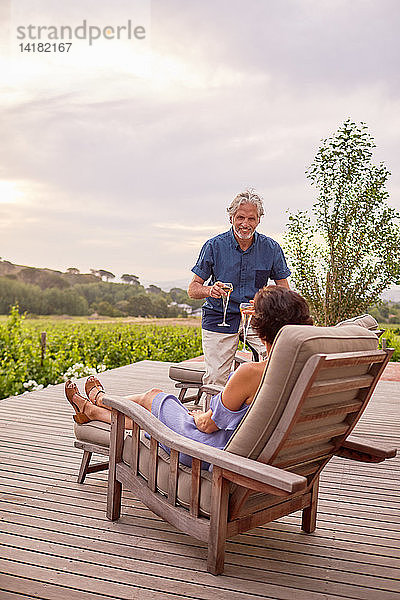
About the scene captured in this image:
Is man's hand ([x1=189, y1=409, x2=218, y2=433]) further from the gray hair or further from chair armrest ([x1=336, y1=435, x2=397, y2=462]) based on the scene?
the gray hair

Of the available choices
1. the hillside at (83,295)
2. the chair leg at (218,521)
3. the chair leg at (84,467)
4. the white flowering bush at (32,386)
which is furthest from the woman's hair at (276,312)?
the hillside at (83,295)

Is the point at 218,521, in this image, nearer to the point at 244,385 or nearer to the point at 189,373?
the point at 244,385

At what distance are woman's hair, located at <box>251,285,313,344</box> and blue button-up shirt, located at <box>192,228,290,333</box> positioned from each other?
1.52m

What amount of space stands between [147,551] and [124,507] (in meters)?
0.49

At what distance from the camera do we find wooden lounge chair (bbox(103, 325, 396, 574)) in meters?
1.92

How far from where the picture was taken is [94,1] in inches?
318

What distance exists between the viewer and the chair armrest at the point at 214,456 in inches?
71.4

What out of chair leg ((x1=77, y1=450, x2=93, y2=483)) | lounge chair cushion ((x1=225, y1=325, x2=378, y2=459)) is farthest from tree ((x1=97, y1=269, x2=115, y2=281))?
lounge chair cushion ((x1=225, y1=325, x2=378, y2=459))

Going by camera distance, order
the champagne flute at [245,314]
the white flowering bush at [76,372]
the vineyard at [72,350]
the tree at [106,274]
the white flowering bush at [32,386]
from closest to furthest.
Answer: the champagne flute at [245,314]
the white flowering bush at [32,386]
the vineyard at [72,350]
the white flowering bush at [76,372]
the tree at [106,274]

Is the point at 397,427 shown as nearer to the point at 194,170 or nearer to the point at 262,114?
the point at 262,114

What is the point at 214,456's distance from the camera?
2055 millimetres

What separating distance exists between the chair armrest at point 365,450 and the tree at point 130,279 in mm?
13764

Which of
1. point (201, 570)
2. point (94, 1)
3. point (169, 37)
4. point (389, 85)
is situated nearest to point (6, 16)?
point (94, 1)

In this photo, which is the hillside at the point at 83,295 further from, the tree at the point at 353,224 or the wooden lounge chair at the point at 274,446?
→ the wooden lounge chair at the point at 274,446
